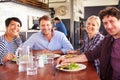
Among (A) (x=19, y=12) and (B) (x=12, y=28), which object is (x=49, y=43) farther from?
(A) (x=19, y=12)

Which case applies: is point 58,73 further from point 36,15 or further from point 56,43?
point 36,15

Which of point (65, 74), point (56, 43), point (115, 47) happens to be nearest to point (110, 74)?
point (115, 47)

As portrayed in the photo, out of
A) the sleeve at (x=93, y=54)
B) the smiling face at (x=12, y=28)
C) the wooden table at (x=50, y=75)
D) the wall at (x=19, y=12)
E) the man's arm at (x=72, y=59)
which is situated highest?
the wall at (x=19, y=12)

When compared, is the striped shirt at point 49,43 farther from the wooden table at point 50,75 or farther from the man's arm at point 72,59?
the wooden table at point 50,75

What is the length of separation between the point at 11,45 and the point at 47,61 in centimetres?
77

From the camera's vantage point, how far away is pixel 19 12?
4387 mm

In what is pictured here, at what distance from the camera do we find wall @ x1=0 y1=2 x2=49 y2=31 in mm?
3713

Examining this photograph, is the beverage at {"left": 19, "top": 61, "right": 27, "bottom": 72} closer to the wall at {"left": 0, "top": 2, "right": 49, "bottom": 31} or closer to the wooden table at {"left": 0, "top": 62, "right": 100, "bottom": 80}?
the wooden table at {"left": 0, "top": 62, "right": 100, "bottom": 80}

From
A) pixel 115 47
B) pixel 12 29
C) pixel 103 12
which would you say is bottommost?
pixel 115 47

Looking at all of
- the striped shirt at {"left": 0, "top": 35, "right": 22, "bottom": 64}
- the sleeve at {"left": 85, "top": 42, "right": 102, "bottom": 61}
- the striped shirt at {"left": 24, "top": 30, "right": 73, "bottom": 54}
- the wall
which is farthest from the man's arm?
the wall

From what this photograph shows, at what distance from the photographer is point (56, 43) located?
2.83m

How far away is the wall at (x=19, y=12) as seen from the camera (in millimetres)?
3713

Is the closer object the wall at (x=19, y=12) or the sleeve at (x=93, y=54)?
the sleeve at (x=93, y=54)

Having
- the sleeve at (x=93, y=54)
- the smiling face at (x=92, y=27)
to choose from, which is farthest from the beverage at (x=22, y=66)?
the smiling face at (x=92, y=27)
